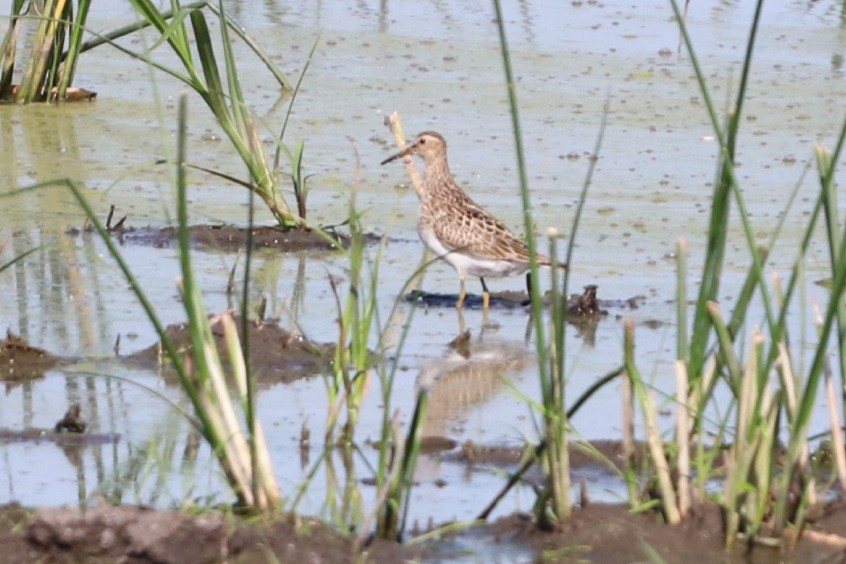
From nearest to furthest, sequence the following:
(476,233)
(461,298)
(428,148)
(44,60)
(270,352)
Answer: (270,352) → (461,298) → (476,233) → (428,148) → (44,60)

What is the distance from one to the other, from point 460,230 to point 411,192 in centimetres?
135

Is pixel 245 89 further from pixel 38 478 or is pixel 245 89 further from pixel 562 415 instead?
pixel 562 415

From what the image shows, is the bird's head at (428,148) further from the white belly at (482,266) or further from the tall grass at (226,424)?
the tall grass at (226,424)

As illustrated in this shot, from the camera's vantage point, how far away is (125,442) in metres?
4.64

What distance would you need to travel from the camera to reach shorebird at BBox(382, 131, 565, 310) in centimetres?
694

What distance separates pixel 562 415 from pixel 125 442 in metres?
1.42

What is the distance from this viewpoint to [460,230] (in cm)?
715

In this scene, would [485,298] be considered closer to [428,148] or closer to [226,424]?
[428,148]

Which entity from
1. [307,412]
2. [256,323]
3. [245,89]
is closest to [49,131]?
[245,89]

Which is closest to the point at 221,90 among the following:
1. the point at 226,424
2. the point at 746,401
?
the point at 226,424

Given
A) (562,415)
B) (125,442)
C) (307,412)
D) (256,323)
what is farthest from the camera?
(256,323)

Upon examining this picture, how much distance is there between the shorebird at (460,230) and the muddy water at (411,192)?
7.8 inches

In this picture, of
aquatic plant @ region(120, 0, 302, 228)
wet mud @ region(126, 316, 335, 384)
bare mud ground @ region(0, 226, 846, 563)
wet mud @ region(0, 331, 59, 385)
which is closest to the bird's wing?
aquatic plant @ region(120, 0, 302, 228)

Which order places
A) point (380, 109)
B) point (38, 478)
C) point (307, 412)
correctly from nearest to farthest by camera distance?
point (38, 478) → point (307, 412) → point (380, 109)
